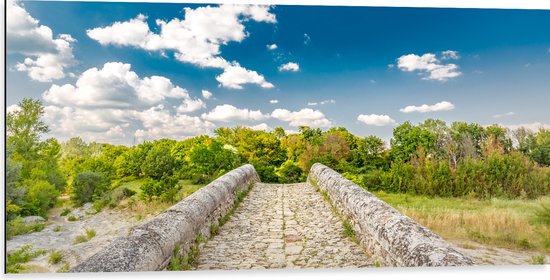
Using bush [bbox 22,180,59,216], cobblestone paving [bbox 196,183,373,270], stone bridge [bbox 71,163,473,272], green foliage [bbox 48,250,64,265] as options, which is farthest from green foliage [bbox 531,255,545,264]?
green foliage [bbox 48,250,64,265]

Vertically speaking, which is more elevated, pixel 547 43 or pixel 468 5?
pixel 468 5

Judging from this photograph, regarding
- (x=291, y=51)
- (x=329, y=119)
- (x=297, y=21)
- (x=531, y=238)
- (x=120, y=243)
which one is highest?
(x=297, y=21)

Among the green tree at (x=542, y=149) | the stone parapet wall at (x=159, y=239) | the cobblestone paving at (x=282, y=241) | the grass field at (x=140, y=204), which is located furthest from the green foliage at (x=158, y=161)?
the green tree at (x=542, y=149)

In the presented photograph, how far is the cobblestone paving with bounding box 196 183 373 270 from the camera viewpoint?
4.37 m

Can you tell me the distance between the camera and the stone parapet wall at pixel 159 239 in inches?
119

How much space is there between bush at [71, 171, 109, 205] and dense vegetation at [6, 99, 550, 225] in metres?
0.03

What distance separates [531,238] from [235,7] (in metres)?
5.87

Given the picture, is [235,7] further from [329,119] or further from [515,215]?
[515,215]

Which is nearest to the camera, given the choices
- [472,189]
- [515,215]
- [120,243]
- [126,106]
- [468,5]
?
[120,243]

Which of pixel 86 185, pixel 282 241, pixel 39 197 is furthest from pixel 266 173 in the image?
pixel 282 241

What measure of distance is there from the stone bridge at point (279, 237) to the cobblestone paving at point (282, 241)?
0.4 inches

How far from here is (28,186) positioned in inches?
234

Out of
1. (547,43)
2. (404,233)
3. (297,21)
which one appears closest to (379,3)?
(297,21)

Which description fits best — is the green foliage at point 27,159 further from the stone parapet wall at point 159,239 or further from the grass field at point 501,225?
the grass field at point 501,225
